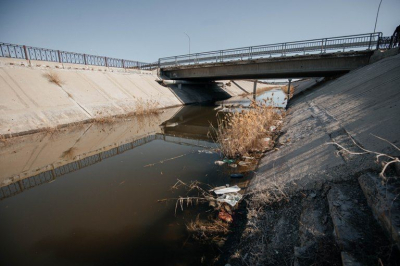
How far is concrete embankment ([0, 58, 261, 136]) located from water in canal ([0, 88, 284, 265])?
1.71m

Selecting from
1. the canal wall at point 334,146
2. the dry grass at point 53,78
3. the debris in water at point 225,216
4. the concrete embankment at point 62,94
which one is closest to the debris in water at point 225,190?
the canal wall at point 334,146

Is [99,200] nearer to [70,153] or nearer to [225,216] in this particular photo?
[225,216]

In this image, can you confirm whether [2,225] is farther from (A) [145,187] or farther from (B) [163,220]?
(B) [163,220]

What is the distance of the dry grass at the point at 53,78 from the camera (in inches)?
452

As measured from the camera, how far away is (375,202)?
1761 mm

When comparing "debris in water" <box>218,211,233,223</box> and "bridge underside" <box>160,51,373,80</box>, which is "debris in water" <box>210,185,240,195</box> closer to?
"debris in water" <box>218,211,233,223</box>

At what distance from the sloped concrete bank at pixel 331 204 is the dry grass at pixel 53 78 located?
13.3 m

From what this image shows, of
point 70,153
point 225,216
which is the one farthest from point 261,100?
point 70,153

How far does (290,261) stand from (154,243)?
1761 mm

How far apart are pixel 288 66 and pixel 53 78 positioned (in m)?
16.4

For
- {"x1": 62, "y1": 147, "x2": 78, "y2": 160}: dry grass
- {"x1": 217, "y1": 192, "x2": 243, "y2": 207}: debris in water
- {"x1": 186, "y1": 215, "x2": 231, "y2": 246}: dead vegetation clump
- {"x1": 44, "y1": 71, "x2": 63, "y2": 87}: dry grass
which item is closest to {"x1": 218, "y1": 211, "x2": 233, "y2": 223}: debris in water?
{"x1": 186, "y1": 215, "x2": 231, "y2": 246}: dead vegetation clump

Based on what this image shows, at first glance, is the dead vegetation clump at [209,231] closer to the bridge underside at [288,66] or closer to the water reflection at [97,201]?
the water reflection at [97,201]

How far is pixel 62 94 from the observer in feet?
35.9

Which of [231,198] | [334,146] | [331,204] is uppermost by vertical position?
[334,146]
